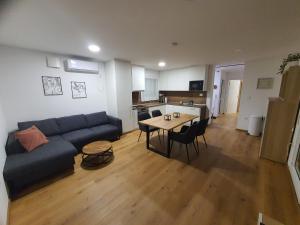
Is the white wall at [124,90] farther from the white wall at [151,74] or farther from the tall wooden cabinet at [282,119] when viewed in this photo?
the tall wooden cabinet at [282,119]

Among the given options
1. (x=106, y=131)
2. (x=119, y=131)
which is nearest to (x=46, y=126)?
(x=106, y=131)

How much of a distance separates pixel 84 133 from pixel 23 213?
1.74 m

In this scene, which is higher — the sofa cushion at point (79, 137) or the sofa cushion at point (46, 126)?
the sofa cushion at point (46, 126)

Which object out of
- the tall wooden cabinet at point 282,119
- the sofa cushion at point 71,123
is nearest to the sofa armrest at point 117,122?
the sofa cushion at point 71,123

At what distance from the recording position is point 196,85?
16.3 ft

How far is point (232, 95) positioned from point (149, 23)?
299 inches

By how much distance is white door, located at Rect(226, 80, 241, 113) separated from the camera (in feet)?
24.2

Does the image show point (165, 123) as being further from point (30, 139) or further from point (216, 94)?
point (216, 94)

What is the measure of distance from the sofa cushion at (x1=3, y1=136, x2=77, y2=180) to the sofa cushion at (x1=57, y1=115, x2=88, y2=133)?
812 mm

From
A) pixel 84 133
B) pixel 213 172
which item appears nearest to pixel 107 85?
pixel 84 133

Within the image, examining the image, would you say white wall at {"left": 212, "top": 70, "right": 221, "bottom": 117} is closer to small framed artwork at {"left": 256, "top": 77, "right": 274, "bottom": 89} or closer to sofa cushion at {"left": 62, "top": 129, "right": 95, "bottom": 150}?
small framed artwork at {"left": 256, "top": 77, "right": 274, "bottom": 89}

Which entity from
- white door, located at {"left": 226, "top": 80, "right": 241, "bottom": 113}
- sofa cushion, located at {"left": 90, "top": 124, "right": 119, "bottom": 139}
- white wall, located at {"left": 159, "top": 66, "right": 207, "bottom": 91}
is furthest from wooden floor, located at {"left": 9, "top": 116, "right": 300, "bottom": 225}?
white door, located at {"left": 226, "top": 80, "right": 241, "bottom": 113}

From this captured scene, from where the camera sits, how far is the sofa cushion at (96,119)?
3747 mm

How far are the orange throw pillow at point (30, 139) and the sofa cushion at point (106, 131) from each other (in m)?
1.07
